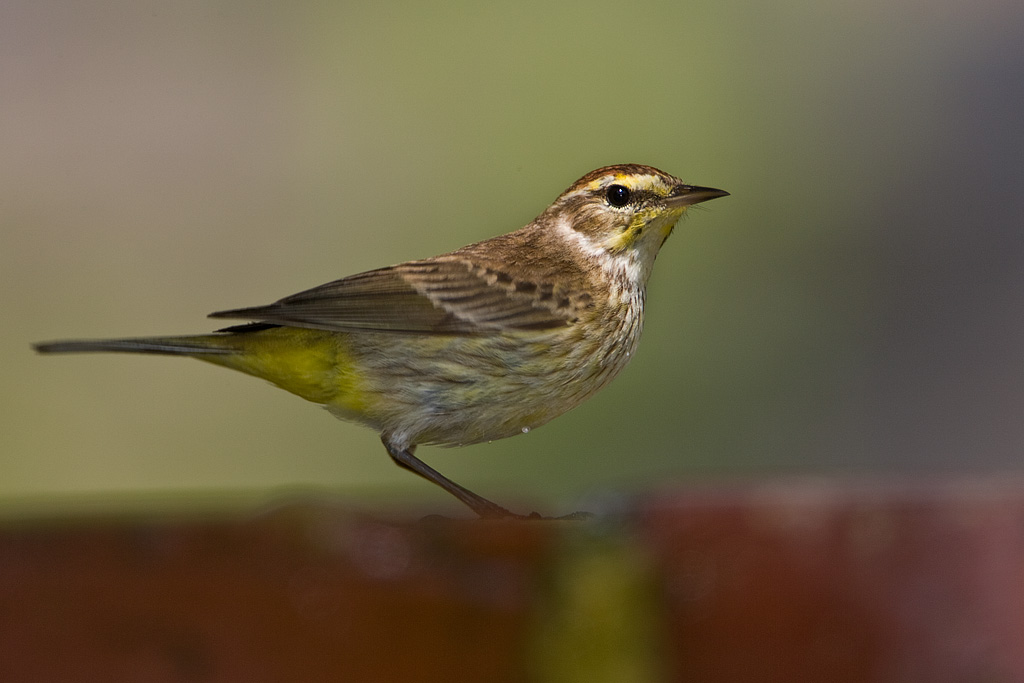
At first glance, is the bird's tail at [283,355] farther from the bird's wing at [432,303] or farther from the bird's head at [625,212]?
the bird's head at [625,212]

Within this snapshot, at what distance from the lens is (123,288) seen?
21.9 feet

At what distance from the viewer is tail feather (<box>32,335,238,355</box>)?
3337mm

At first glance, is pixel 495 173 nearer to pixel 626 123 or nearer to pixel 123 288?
pixel 626 123

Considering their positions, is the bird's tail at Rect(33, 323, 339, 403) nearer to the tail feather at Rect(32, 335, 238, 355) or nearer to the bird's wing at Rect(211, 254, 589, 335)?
the tail feather at Rect(32, 335, 238, 355)

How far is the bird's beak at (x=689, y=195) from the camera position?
13.1 feet

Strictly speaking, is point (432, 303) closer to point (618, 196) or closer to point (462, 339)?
point (462, 339)

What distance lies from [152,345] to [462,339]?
992 millimetres

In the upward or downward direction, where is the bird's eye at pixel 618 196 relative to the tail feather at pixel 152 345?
upward

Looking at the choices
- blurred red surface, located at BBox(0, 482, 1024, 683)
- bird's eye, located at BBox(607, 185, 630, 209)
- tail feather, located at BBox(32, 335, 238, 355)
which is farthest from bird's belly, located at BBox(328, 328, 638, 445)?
blurred red surface, located at BBox(0, 482, 1024, 683)

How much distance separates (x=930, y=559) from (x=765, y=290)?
557cm

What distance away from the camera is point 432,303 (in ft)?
13.6

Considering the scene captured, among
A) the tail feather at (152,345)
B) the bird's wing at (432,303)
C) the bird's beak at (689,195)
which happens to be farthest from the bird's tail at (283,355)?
the bird's beak at (689,195)

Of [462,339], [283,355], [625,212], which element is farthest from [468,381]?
[625,212]

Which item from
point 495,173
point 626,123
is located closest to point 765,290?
point 626,123
